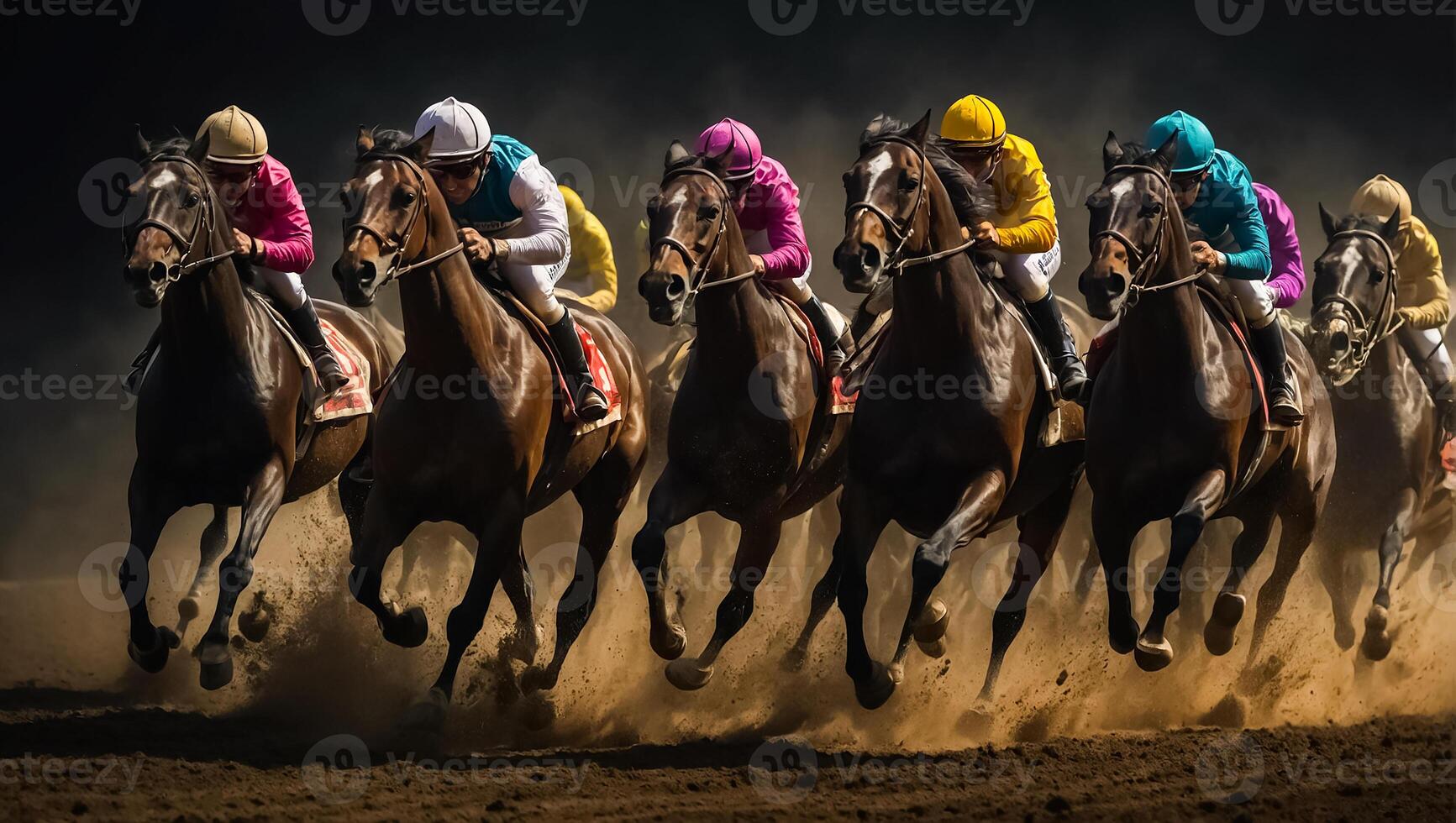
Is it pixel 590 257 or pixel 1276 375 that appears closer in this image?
pixel 1276 375

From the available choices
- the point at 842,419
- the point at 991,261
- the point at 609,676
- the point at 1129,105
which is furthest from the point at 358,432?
the point at 1129,105

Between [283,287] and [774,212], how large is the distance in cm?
192

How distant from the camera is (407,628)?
665 cm

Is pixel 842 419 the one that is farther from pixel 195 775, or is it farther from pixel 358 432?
pixel 195 775

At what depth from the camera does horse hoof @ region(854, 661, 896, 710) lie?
6363mm

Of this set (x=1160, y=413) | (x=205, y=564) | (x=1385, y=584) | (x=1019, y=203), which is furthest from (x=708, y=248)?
(x=1385, y=584)

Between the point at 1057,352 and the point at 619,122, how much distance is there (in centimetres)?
499

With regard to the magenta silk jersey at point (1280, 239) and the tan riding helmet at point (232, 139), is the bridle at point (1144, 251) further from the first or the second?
the tan riding helmet at point (232, 139)

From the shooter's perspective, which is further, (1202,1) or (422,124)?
(1202,1)

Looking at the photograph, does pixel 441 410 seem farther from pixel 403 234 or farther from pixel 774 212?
pixel 774 212

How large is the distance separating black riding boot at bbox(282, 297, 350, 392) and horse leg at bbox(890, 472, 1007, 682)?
94.3 inches

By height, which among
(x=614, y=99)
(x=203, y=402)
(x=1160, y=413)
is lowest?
(x=1160, y=413)

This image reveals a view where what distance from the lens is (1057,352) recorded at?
6.97m

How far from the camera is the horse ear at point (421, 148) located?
20.5ft
